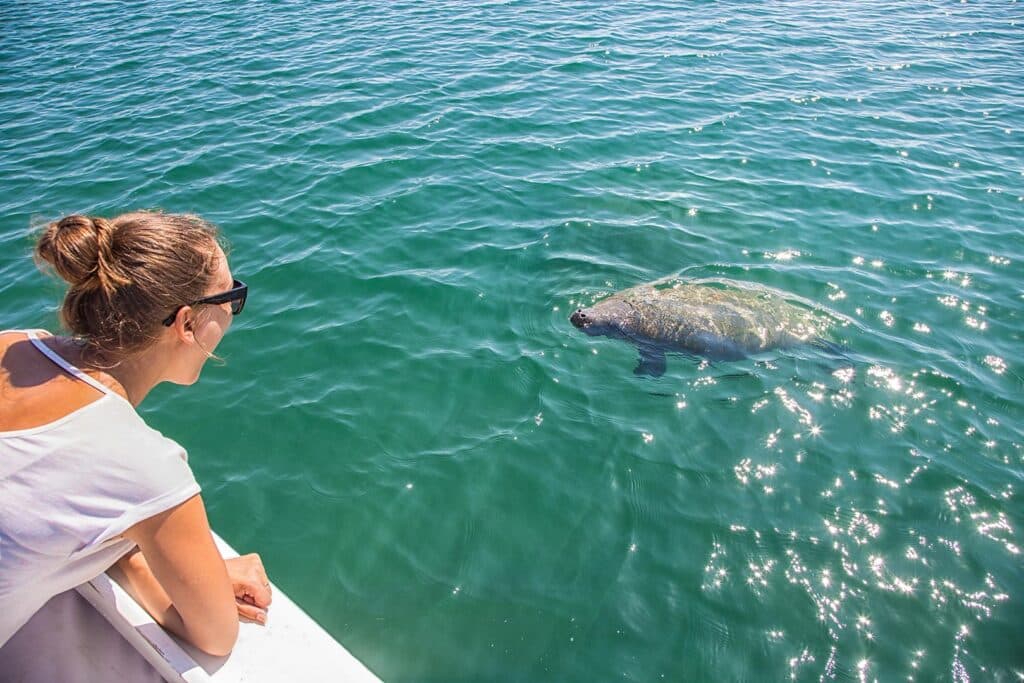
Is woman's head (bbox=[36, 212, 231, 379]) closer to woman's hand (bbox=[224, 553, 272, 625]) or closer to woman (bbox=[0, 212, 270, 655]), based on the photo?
woman (bbox=[0, 212, 270, 655])

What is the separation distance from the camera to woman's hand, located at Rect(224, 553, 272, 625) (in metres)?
2.94

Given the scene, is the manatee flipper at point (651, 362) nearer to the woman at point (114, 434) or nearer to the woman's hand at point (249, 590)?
the woman's hand at point (249, 590)

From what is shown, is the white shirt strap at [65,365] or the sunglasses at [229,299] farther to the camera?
the sunglasses at [229,299]

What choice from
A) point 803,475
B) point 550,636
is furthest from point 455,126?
point 550,636

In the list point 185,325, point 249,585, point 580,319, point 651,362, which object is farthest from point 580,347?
point 185,325

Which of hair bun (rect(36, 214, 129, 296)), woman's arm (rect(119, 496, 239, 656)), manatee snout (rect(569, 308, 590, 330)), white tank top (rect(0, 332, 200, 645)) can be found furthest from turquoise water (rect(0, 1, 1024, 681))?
white tank top (rect(0, 332, 200, 645))

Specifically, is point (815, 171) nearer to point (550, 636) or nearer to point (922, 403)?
point (922, 403)

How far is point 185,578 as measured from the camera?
2.44 metres

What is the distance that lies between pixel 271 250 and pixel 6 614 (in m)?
6.92

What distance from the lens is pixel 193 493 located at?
2.40 meters

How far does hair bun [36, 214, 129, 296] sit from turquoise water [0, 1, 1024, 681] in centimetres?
186

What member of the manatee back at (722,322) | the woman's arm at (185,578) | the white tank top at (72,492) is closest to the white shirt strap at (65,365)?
the white tank top at (72,492)

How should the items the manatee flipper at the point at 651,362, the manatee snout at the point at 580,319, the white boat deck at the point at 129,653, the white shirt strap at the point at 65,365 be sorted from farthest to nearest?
the manatee snout at the point at 580,319, the manatee flipper at the point at 651,362, the white boat deck at the point at 129,653, the white shirt strap at the point at 65,365

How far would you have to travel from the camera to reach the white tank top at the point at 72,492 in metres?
2.04
